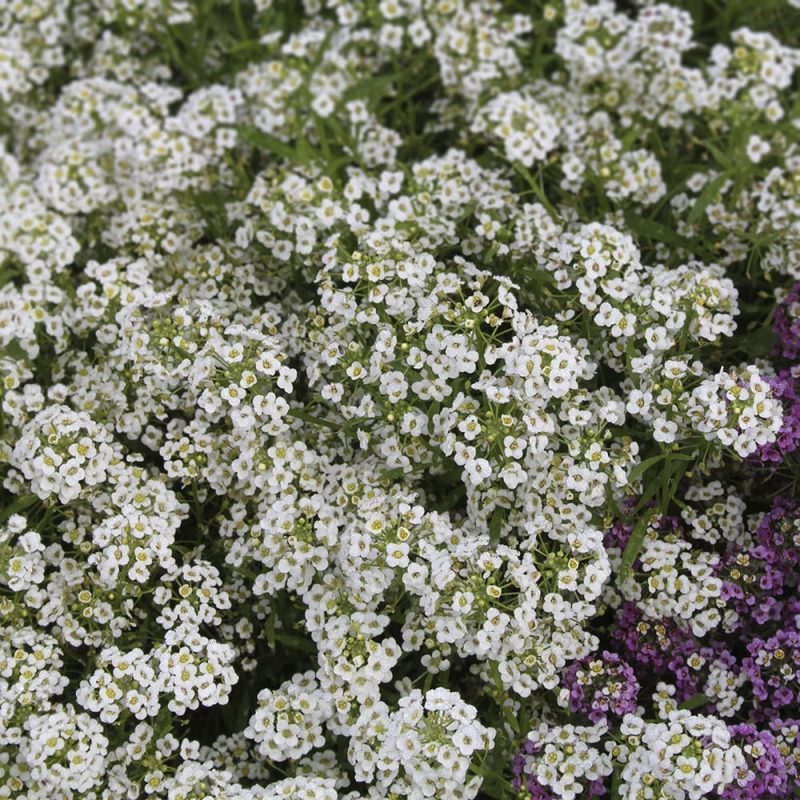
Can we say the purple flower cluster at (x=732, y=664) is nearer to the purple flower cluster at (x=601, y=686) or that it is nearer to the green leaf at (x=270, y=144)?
the purple flower cluster at (x=601, y=686)

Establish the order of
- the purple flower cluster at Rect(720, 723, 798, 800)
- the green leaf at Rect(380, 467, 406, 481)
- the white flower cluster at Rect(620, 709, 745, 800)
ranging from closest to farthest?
the white flower cluster at Rect(620, 709, 745, 800), the purple flower cluster at Rect(720, 723, 798, 800), the green leaf at Rect(380, 467, 406, 481)

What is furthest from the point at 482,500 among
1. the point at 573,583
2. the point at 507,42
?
the point at 507,42

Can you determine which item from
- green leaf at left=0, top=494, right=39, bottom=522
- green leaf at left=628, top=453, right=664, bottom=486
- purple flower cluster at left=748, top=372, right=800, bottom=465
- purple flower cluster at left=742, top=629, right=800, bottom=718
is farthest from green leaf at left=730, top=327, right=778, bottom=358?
green leaf at left=0, top=494, right=39, bottom=522

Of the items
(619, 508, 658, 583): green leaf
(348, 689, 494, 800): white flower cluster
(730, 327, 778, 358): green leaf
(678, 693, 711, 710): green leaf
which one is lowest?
(348, 689, 494, 800): white flower cluster

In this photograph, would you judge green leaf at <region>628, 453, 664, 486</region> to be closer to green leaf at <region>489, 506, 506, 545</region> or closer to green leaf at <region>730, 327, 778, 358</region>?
green leaf at <region>489, 506, 506, 545</region>

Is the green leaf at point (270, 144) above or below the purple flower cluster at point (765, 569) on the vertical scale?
above

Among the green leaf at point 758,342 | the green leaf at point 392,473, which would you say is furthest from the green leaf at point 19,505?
the green leaf at point 758,342
